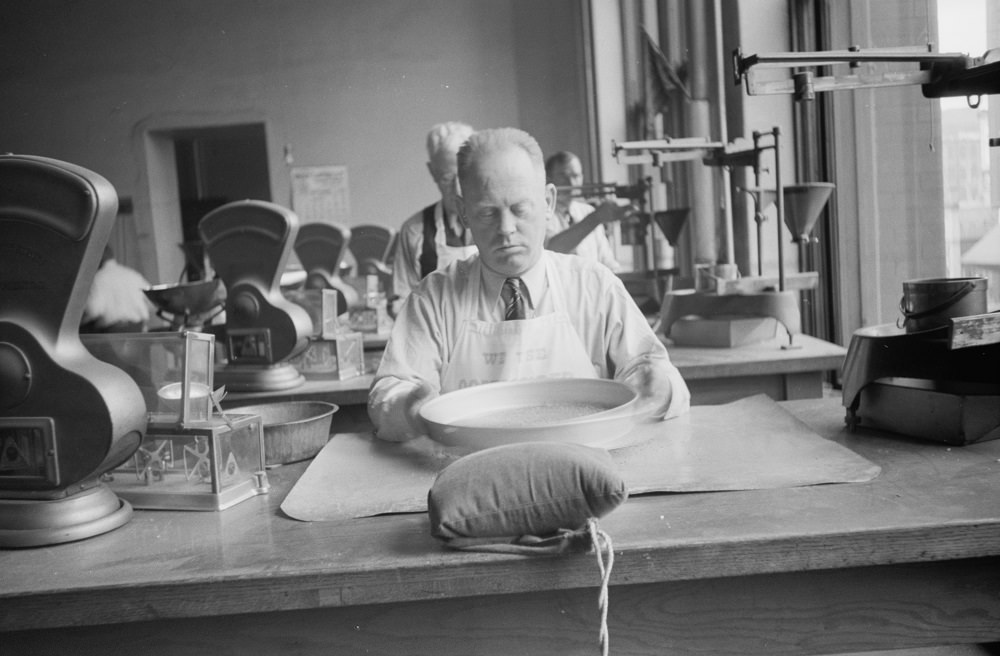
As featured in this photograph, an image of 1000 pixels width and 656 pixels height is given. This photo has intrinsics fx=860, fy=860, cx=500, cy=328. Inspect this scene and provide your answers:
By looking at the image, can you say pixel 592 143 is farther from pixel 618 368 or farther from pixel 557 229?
pixel 618 368

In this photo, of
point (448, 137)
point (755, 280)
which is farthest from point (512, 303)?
point (448, 137)

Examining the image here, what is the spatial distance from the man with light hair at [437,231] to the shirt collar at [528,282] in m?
2.14

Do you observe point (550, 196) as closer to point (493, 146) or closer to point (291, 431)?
point (493, 146)

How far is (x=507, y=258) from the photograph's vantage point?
188cm

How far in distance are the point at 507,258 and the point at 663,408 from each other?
0.51 m

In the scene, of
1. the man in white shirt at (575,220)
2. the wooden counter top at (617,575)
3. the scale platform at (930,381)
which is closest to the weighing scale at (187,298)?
the man in white shirt at (575,220)

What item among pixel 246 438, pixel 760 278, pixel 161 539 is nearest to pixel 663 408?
pixel 246 438

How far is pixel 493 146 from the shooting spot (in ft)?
6.14

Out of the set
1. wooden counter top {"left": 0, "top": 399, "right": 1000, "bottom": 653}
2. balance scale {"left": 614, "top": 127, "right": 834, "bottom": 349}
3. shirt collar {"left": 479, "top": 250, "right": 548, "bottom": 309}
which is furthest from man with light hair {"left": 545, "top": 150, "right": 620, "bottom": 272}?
A: wooden counter top {"left": 0, "top": 399, "right": 1000, "bottom": 653}

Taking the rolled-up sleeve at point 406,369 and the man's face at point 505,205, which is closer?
the rolled-up sleeve at point 406,369

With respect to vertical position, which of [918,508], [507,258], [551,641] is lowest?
[551,641]

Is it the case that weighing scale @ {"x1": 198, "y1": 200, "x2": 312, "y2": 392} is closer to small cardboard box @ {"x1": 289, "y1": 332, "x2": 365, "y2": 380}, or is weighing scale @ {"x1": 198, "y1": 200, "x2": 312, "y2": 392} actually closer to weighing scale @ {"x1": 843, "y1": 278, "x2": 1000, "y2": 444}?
small cardboard box @ {"x1": 289, "y1": 332, "x2": 365, "y2": 380}

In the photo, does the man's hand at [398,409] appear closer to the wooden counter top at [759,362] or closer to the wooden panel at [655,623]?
the wooden panel at [655,623]

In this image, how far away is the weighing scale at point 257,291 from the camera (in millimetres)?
2664
